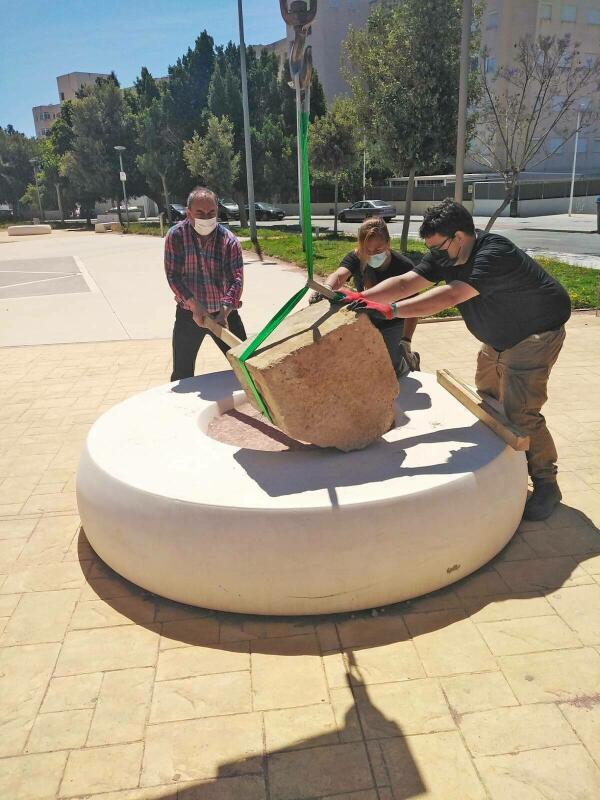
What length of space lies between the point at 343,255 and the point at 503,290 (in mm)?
13604

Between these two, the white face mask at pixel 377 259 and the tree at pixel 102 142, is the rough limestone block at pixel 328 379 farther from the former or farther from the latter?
the tree at pixel 102 142

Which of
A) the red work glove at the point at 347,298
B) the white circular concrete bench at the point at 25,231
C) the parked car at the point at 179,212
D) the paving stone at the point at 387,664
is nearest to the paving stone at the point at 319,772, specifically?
the paving stone at the point at 387,664

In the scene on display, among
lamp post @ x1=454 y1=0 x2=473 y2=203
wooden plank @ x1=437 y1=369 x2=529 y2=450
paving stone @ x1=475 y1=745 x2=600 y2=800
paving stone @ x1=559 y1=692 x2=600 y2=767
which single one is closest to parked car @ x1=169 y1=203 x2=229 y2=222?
lamp post @ x1=454 y1=0 x2=473 y2=203

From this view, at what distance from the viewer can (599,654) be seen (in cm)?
269

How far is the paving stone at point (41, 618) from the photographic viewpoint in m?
2.92

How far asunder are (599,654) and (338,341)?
1800 millimetres

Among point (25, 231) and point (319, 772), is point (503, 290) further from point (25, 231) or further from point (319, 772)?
point (25, 231)

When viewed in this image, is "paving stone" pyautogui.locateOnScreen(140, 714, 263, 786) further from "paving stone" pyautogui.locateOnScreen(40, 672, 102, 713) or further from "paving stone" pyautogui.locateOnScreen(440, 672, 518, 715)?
"paving stone" pyautogui.locateOnScreen(440, 672, 518, 715)

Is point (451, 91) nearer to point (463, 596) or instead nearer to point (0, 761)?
point (463, 596)

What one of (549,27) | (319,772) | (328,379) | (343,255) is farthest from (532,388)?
(549,27)

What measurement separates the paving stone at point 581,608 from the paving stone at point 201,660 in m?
1.44

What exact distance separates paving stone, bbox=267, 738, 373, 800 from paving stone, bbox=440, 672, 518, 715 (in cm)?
43

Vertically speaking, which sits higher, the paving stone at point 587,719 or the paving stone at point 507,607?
the paving stone at point 587,719

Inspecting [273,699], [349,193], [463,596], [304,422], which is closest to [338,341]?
[304,422]
